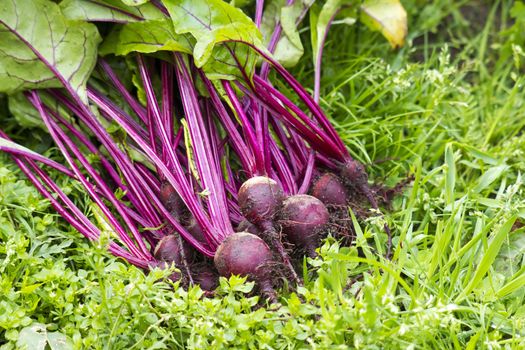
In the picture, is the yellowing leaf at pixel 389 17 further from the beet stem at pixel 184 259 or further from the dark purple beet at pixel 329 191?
the beet stem at pixel 184 259

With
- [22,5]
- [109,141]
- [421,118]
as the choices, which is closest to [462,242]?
[421,118]

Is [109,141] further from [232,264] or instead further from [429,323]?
[429,323]

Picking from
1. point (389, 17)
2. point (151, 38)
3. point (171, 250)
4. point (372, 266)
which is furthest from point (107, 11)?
point (372, 266)

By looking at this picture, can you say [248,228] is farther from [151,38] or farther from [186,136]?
[151,38]

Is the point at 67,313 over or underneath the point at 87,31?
underneath

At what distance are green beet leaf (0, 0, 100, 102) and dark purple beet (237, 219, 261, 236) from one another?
0.74 meters

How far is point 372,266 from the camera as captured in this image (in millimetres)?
1850

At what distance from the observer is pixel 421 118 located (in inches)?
100

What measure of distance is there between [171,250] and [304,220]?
43 centimetres

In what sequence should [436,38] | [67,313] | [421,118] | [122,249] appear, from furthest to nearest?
[436,38] < [421,118] < [122,249] < [67,313]

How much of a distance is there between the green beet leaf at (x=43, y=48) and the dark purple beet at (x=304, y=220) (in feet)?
2.84

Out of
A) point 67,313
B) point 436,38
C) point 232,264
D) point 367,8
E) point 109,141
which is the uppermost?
point 367,8

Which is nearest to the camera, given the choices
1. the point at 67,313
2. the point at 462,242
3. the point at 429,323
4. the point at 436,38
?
the point at 429,323

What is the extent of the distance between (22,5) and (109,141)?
567 mm
